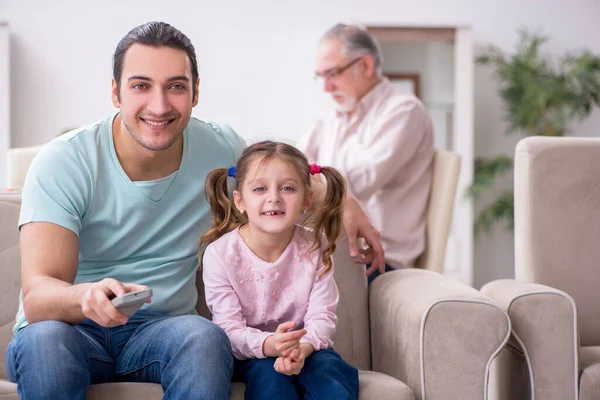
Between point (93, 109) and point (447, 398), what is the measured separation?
15.4 ft

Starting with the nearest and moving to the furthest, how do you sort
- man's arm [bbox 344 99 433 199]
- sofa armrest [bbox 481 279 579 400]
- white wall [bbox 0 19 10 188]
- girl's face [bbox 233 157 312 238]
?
girl's face [bbox 233 157 312 238] < sofa armrest [bbox 481 279 579 400] < man's arm [bbox 344 99 433 199] < white wall [bbox 0 19 10 188]

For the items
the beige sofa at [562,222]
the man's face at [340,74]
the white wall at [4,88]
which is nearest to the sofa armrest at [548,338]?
the beige sofa at [562,222]

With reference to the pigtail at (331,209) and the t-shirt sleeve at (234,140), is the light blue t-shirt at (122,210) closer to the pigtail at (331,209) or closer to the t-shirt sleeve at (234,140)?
the t-shirt sleeve at (234,140)

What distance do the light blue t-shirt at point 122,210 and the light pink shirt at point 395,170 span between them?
94 cm

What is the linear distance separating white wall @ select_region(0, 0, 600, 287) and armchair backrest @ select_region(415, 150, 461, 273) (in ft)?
10.5

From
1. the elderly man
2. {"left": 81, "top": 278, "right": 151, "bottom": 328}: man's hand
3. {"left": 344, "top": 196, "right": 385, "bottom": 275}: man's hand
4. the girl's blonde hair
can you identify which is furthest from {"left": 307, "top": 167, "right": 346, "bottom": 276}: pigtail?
the elderly man

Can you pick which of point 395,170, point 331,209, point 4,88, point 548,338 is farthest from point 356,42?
point 4,88

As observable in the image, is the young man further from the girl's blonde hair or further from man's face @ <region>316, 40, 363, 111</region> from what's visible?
man's face @ <region>316, 40, 363, 111</region>

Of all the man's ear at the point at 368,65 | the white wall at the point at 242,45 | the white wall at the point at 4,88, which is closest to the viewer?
the man's ear at the point at 368,65

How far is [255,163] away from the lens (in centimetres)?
189

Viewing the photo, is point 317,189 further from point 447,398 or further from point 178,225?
point 447,398

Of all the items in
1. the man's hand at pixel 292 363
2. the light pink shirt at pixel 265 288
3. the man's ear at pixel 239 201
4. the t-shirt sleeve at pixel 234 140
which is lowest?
the man's hand at pixel 292 363

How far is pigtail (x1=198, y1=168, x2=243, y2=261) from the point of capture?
1.93 meters

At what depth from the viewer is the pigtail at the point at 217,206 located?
6.32ft
